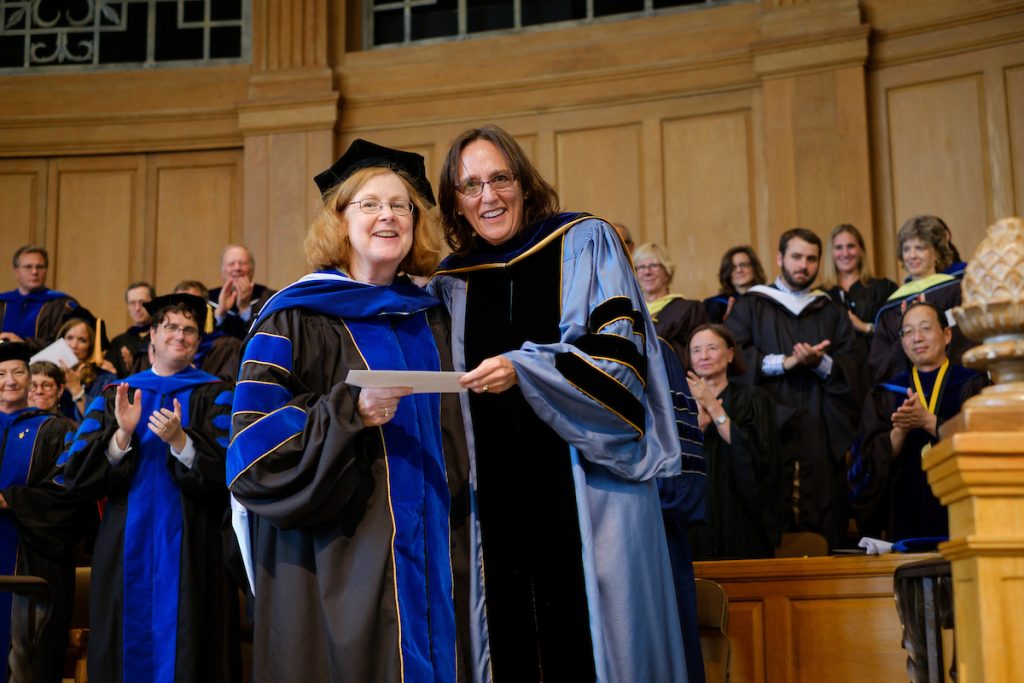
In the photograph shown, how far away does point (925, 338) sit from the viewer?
593cm

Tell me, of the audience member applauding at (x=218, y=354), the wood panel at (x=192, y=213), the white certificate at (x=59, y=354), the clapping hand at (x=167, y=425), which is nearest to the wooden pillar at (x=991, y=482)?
the clapping hand at (x=167, y=425)

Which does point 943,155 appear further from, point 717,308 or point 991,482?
point 991,482

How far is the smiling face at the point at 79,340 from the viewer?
7500mm

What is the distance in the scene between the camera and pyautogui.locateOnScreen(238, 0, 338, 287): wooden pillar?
31.0 ft

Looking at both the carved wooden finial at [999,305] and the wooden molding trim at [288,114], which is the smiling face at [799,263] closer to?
the wooden molding trim at [288,114]

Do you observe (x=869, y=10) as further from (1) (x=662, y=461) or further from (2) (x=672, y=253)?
(1) (x=662, y=461)

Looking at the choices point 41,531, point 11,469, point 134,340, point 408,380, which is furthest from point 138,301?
point 408,380

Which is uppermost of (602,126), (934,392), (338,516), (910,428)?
(602,126)

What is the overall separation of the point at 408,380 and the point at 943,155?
655cm

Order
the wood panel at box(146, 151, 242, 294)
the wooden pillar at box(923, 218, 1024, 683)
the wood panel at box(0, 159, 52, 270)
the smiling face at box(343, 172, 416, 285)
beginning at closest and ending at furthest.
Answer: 1. the wooden pillar at box(923, 218, 1024, 683)
2. the smiling face at box(343, 172, 416, 285)
3. the wood panel at box(146, 151, 242, 294)
4. the wood panel at box(0, 159, 52, 270)

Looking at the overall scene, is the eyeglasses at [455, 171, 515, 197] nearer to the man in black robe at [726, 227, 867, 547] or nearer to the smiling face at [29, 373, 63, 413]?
the man in black robe at [726, 227, 867, 547]

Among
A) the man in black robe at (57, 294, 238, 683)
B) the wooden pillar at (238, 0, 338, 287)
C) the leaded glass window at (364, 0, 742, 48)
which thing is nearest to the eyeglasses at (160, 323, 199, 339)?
the man in black robe at (57, 294, 238, 683)

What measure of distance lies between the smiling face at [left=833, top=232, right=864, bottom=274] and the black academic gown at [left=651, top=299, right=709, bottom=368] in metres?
1.02

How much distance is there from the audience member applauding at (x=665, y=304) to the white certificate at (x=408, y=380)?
4097mm
